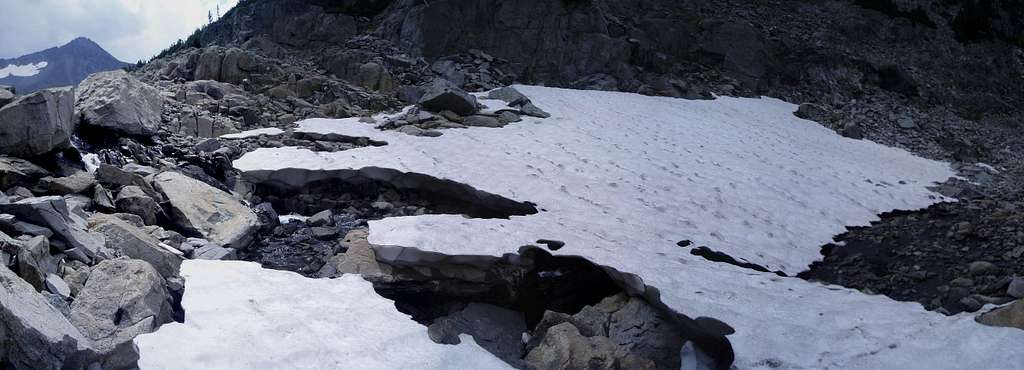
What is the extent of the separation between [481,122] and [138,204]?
8842 mm

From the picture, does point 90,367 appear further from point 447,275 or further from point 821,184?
point 821,184

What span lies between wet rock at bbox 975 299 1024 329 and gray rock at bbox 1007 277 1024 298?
111 centimetres

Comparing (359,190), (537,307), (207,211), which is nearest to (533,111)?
(359,190)

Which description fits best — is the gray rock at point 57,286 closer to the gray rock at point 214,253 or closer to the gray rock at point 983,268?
the gray rock at point 214,253

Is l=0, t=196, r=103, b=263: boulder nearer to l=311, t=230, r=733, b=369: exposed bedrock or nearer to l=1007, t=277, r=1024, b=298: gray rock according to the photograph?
l=311, t=230, r=733, b=369: exposed bedrock

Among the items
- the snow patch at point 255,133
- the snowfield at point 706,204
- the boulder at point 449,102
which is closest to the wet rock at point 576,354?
the snowfield at point 706,204

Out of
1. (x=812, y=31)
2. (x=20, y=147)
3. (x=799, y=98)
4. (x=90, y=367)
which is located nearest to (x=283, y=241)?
(x=20, y=147)

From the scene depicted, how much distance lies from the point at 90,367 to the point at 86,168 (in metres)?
5.64

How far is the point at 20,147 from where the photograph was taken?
8.55 meters

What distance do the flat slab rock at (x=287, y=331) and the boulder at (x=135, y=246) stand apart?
10.2 inches

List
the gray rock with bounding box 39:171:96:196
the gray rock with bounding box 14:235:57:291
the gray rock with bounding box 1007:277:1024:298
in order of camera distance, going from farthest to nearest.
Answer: the gray rock with bounding box 39:171:96:196, the gray rock with bounding box 1007:277:1024:298, the gray rock with bounding box 14:235:57:291

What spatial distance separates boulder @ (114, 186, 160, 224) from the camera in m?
8.63

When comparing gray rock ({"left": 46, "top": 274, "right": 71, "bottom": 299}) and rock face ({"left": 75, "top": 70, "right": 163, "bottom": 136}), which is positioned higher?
rock face ({"left": 75, "top": 70, "right": 163, "bottom": 136})

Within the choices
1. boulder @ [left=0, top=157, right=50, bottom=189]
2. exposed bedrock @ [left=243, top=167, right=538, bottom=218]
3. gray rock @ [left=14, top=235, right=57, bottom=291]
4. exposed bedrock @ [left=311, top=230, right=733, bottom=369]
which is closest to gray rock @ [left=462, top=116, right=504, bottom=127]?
exposed bedrock @ [left=243, top=167, right=538, bottom=218]
